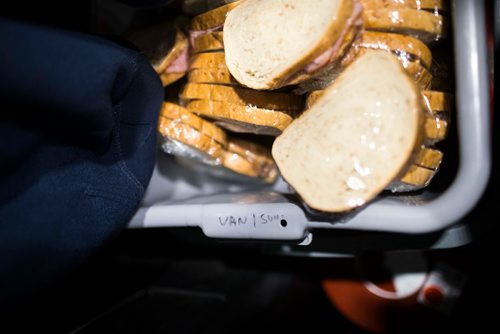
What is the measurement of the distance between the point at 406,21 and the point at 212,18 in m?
0.33

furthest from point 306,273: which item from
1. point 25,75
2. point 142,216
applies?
point 25,75

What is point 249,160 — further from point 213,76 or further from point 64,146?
point 64,146

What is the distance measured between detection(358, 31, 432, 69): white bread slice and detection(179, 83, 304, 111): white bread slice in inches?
6.3

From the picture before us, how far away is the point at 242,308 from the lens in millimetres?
1036

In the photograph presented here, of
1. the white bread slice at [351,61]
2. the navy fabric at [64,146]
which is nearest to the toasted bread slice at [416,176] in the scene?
the white bread slice at [351,61]

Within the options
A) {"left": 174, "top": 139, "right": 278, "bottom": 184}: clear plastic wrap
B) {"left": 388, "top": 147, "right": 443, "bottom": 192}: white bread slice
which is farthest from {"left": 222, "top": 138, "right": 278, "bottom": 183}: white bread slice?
{"left": 388, "top": 147, "right": 443, "bottom": 192}: white bread slice

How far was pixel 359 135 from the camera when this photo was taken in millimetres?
543

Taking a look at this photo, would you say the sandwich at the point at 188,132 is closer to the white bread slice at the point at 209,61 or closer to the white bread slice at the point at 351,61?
the white bread slice at the point at 209,61

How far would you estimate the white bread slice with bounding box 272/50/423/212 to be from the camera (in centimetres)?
52

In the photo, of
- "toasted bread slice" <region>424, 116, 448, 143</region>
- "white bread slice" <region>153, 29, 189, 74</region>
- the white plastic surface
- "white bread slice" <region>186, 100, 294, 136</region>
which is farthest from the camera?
"white bread slice" <region>153, 29, 189, 74</region>

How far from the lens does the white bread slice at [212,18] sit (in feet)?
2.29

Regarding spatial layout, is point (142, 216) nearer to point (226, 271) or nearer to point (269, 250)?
point (269, 250)

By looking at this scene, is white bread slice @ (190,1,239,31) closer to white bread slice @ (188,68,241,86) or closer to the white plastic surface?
white bread slice @ (188,68,241,86)

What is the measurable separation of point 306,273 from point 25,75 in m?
1.00
